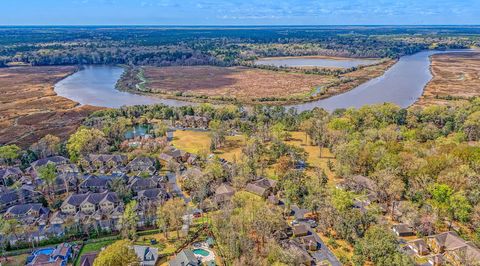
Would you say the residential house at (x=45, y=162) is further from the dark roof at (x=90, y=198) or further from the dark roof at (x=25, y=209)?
the dark roof at (x=90, y=198)

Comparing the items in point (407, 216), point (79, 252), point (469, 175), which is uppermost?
point (469, 175)

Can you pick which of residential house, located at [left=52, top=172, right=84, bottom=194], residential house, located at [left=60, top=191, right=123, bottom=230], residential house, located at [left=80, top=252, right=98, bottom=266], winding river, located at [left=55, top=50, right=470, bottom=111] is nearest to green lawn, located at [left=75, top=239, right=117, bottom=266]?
residential house, located at [left=80, top=252, right=98, bottom=266]

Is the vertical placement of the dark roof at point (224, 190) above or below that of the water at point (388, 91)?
below

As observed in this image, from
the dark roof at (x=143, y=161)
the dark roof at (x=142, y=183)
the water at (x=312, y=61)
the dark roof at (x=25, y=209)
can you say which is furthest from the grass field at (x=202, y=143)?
the water at (x=312, y=61)

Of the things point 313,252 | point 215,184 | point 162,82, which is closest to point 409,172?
point 313,252

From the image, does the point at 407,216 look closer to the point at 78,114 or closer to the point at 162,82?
the point at 78,114

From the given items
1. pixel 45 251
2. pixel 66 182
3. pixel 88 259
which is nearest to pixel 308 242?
pixel 88 259
